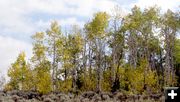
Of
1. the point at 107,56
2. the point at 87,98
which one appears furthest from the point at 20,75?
the point at 87,98

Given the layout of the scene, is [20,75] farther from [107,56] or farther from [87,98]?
[87,98]

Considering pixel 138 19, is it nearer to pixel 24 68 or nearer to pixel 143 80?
pixel 143 80

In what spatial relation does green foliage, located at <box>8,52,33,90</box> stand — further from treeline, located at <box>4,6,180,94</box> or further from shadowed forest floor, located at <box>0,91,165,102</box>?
shadowed forest floor, located at <box>0,91,165,102</box>

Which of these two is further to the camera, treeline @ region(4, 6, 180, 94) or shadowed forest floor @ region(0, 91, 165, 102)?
treeline @ region(4, 6, 180, 94)

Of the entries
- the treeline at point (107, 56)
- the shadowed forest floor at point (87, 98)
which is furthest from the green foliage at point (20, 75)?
the shadowed forest floor at point (87, 98)

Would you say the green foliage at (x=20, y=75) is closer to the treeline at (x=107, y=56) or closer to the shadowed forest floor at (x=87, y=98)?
the treeline at (x=107, y=56)

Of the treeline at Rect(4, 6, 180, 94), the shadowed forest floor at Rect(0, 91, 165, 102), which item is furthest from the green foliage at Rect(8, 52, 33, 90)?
the shadowed forest floor at Rect(0, 91, 165, 102)

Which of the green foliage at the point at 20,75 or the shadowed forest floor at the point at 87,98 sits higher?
the green foliage at the point at 20,75

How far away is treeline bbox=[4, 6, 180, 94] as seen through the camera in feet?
143

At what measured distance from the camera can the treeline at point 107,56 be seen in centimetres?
4348

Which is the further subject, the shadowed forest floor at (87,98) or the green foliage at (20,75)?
the green foliage at (20,75)

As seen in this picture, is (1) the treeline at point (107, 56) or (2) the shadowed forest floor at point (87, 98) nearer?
(2) the shadowed forest floor at point (87, 98)

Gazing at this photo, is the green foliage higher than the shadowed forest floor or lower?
higher

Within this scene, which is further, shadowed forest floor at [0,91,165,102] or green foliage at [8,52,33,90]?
green foliage at [8,52,33,90]
